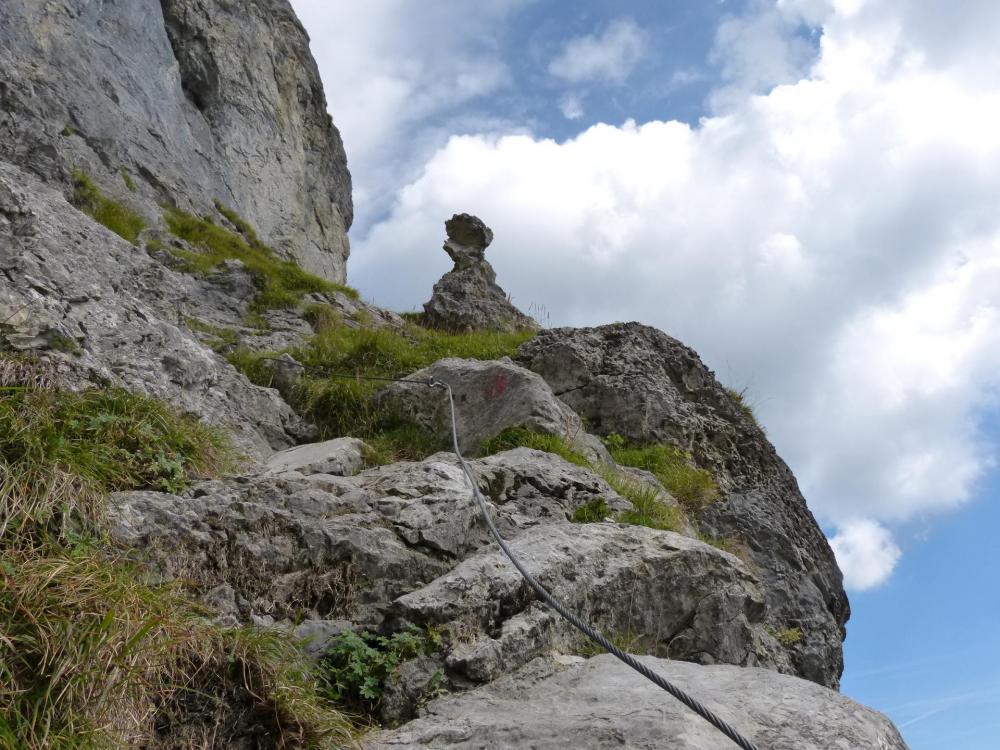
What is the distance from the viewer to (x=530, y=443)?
7539mm

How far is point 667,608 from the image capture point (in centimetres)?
536

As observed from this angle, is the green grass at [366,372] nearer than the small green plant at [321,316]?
Yes

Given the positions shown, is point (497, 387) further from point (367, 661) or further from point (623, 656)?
point (623, 656)

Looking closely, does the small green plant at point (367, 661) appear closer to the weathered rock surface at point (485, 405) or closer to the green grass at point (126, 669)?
the green grass at point (126, 669)

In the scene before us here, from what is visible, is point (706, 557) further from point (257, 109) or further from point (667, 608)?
point (257, 109)

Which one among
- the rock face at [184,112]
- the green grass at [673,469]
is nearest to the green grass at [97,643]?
the green grass at [673,469]

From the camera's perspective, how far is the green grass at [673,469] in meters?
8.69

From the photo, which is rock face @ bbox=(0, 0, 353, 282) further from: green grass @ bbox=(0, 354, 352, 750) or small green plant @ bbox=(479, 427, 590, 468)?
green grass @ bbox=(0, 354, 352, 750)

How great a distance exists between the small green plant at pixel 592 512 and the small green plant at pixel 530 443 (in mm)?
914

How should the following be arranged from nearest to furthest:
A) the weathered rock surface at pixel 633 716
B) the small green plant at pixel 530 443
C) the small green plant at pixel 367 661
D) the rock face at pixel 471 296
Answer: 1. the weathered rock surface at pixel 633 716
2. the small green plant at pixel 367 661
3. the small green plant at pixel 530 443
4. the rock face at pixel 471 296

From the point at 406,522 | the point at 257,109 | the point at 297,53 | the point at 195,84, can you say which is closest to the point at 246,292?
the point at 406,522

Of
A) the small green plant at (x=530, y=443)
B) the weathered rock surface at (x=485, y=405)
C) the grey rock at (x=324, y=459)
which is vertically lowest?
the grey rock at (x=324, y=459)

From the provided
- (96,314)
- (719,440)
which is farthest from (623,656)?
(719,440)

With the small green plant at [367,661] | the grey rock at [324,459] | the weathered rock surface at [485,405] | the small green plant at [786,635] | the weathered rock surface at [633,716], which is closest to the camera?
the weathered rock surface at [633,716]
